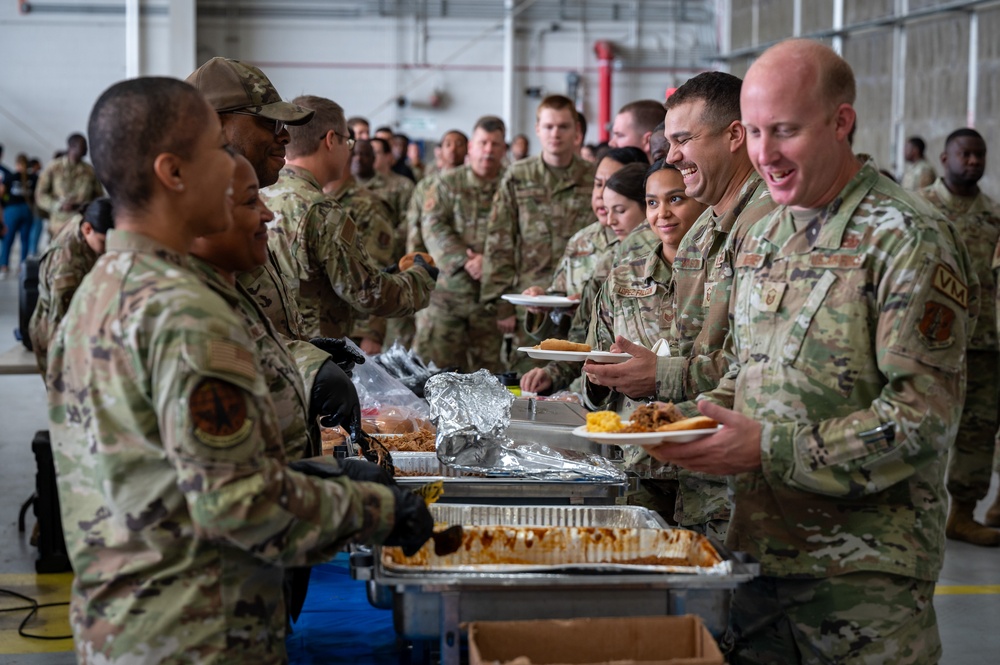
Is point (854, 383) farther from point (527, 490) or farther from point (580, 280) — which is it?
point (580, 280)

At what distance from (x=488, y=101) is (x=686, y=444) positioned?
1590 centimetres

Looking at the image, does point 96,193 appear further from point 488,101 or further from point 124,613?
point 124,613

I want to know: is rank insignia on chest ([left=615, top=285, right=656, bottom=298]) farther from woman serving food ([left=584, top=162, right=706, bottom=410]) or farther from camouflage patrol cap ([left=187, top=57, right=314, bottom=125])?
camouflage patrol cap ([left=187, top=57, right=314, bottom=125])

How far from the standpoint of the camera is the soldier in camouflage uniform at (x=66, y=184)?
43.4 feet

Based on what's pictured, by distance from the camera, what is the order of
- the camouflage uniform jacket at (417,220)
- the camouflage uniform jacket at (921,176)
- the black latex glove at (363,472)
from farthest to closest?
the camouflage uniform jacket at (921,176)
the camouflage uniform jacket at (417,220)
the black latex glove at (363,472)

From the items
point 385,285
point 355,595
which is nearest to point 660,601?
point 355,595

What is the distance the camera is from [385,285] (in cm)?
359

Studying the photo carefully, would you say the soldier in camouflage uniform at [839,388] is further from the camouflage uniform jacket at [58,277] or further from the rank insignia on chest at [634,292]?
the camouflage uniform jacket at [58,277]

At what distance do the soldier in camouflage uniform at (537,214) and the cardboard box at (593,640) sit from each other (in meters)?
4.30

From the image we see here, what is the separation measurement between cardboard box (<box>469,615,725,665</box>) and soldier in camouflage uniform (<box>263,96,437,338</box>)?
6.58 ft

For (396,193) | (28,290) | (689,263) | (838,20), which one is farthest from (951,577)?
(838,20)

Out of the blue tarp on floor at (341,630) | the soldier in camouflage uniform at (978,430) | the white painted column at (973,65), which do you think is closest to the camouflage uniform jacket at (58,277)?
the blue tarp on floor at (341,630)

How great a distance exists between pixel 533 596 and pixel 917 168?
8817mm

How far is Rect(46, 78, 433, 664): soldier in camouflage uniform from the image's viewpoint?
1.43 meters
